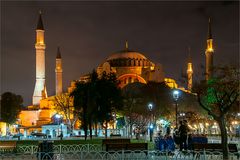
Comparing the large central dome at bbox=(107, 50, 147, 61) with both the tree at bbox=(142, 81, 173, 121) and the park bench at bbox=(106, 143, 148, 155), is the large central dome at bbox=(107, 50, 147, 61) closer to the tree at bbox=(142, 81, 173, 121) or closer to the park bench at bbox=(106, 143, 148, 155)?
the tree at bbox=(142, 81, 173, 121)

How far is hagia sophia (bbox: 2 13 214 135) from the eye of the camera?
95250 millimetres

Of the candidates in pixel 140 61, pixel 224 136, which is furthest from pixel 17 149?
pixel 140 61

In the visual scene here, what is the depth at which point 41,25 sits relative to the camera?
105312mm

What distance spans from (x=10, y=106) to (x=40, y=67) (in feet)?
59.0

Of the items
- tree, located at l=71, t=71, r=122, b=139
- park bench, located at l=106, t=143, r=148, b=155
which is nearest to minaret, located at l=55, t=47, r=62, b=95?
tree, located at l=71, t=71, r=122, b=139

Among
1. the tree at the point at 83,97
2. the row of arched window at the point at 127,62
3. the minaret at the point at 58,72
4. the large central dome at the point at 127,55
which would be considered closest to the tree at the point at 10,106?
the minaret at the point at 58,72

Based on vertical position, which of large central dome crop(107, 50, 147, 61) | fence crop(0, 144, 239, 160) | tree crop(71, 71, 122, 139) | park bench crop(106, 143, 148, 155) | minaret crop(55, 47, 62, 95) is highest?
large central dome crop(107, 50, 147, 61)

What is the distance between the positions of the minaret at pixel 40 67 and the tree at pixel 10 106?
1439 cm

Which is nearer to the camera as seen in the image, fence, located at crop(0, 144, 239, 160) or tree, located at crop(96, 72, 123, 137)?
fence, located at crop(0, 144, 239, 160)

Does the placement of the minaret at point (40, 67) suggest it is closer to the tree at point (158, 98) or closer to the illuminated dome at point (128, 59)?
the illuminated dome at point (128, 59)

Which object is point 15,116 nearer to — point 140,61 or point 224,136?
point 140,61

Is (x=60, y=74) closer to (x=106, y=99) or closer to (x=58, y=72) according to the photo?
(x=58, y=72)

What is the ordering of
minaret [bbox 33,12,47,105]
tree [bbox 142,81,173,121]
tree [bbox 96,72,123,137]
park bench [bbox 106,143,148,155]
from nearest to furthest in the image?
park bench [bbox 106,143,148,155]
tree [bbox 96,72,123,137]
tree [bbox 142,81,173,121]
minaret [bbox 33,12,47,105]

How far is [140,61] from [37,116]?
97.6 ft
